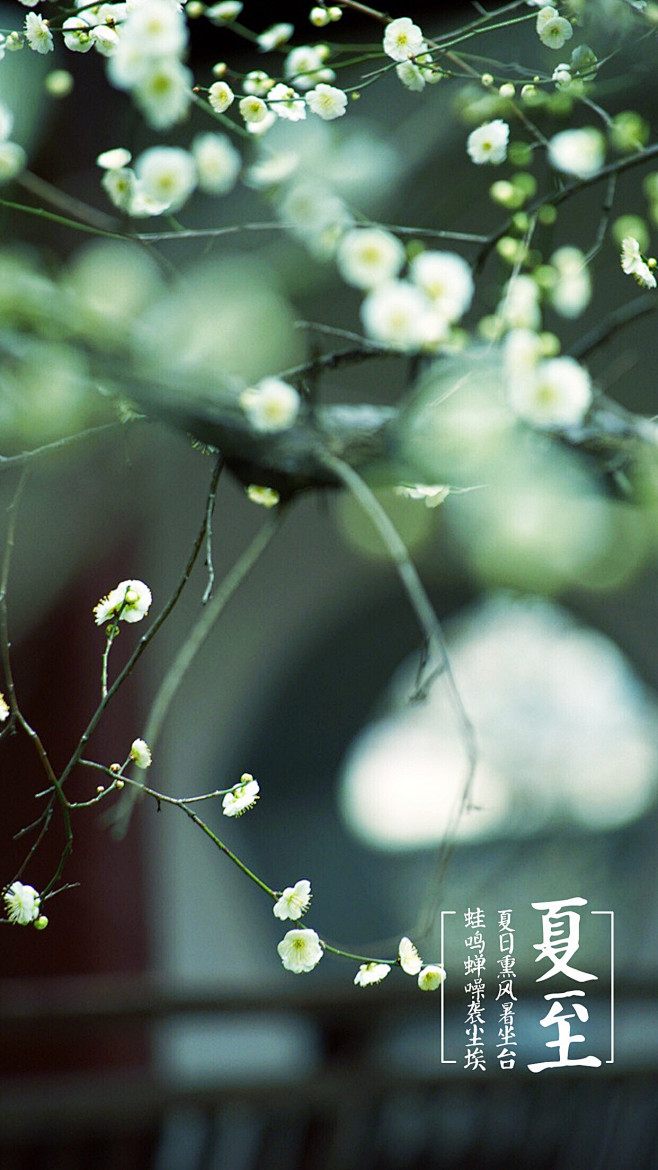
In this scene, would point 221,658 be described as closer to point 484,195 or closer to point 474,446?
point 484,195

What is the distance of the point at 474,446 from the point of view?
0.35m

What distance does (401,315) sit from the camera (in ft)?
1.17

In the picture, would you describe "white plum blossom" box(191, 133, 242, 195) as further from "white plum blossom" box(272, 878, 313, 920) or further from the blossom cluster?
Result: "white plum blossom" box(272, 878, 313, 920)

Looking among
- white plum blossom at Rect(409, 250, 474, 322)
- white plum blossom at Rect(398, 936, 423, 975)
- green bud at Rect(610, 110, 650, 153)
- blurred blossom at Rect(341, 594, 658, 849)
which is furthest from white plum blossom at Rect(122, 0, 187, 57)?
blurred blossom at Rect(341, 594, 658, 849)

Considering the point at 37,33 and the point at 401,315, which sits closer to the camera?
the point at 401,315

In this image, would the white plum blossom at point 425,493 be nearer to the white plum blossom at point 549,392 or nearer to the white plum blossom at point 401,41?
the white plum blossom at point 549,392

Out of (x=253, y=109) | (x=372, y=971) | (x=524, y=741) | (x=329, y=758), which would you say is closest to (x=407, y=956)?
(x=372, y=971)

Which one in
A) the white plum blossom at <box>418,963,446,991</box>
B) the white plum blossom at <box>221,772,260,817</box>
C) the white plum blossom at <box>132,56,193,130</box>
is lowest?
the white plum blossom at <box>418,963,446,991</box>

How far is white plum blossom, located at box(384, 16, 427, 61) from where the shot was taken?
486 millimetres

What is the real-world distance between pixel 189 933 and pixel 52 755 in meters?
2.00

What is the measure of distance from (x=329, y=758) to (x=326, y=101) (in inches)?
99.0

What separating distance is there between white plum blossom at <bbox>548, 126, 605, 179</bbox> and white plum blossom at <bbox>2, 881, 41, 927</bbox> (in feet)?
1.17

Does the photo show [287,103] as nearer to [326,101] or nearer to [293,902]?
[326,101]

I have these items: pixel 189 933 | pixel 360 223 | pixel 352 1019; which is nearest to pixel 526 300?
pixel 360 223
